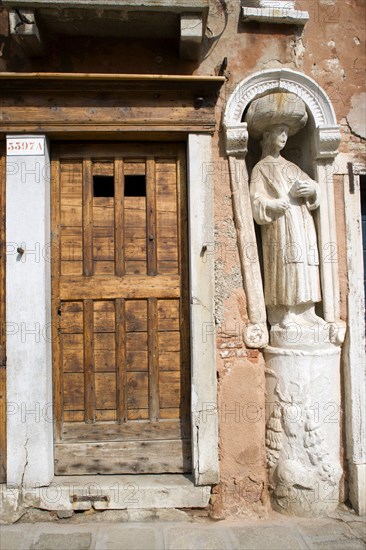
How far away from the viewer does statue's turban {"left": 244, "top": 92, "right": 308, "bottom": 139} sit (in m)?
3.70

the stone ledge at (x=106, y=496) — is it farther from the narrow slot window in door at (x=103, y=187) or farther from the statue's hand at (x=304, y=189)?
the statue's hand at (x=304, y=189)

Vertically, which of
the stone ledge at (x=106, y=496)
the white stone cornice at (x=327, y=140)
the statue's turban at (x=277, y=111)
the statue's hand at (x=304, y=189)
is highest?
the statue's turban at (x=277, y=111)

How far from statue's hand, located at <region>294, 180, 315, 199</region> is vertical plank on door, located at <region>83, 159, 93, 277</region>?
1.71 m

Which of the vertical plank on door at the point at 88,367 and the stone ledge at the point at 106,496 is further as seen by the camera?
the vertical plank on door at the point at 88,367

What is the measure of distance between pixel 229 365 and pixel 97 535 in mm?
1569

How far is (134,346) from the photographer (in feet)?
12.4

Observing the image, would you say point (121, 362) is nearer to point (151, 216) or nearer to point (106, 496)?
point (106, 496)

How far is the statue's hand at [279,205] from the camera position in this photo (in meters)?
3.66

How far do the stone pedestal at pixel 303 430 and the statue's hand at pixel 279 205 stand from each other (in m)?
1.12

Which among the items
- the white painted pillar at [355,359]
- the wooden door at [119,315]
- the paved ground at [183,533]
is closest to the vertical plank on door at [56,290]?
the wooden door at [119,315]

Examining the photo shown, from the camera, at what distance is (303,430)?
3559mm

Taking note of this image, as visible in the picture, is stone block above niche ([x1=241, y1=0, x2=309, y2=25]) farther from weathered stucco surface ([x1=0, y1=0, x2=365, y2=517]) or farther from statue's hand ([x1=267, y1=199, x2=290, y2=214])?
statue's hand ([x1=267, y1=199, x2=290, y2=214])

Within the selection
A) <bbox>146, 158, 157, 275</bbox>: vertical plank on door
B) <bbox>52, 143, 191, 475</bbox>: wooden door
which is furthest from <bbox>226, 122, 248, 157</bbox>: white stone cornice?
<bbox>146, 158, 157, 275</bbox>: vertical plank on door

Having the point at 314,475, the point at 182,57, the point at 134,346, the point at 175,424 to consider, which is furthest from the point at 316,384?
the point at 182,57
